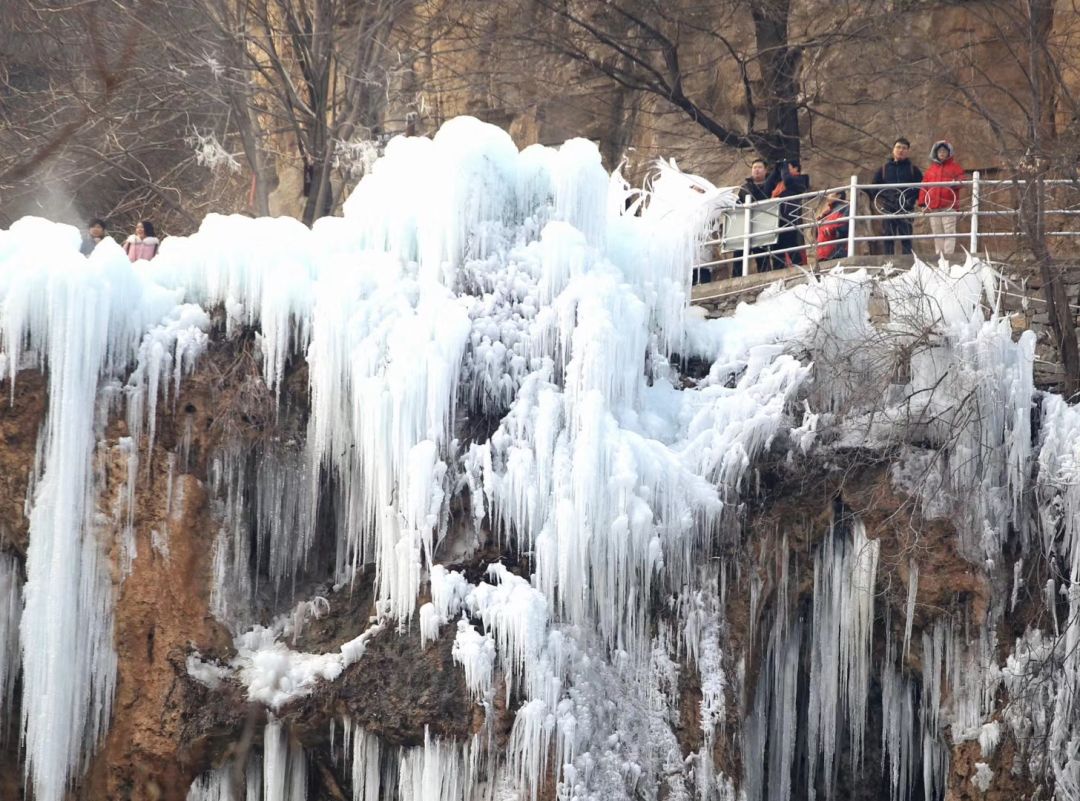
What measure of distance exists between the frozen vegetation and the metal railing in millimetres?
807

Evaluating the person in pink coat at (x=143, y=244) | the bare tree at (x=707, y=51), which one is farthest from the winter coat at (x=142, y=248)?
the bare tree at (x=707, y=51)

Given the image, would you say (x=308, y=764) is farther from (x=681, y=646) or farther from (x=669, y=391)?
(x=669, y=391)

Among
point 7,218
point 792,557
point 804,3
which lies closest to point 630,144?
point 804,3

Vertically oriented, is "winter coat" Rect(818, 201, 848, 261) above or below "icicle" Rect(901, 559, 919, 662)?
above

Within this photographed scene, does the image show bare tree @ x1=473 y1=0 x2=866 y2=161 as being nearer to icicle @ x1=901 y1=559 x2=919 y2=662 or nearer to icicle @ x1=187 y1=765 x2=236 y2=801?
icicle @ x1=901 y1=559 x2=919 y2=662

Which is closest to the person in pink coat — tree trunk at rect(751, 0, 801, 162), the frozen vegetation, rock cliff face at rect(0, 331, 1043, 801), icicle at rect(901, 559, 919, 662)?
the frozen vegetation

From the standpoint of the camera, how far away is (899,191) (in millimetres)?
16359

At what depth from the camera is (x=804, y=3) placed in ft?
68.6

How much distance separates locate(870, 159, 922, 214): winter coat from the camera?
16.2 metres

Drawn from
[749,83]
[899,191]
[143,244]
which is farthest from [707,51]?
[143,244]

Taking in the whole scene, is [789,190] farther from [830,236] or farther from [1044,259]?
[1044,259]

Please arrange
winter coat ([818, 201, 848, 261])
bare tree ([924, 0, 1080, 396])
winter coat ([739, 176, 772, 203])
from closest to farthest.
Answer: bare tree ([924, 0, 1080, 396]) < winter coat ([818, 201, 848, 261]) < winter coat ([739, 176, 772, 203])

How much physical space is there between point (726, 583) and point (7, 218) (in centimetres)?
1107

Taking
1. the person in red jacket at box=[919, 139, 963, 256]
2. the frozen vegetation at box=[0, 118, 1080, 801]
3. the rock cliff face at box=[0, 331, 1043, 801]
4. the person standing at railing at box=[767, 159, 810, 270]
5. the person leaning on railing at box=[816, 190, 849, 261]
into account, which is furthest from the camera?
the person standing at railing at box=[767, 159, 810, 270]
